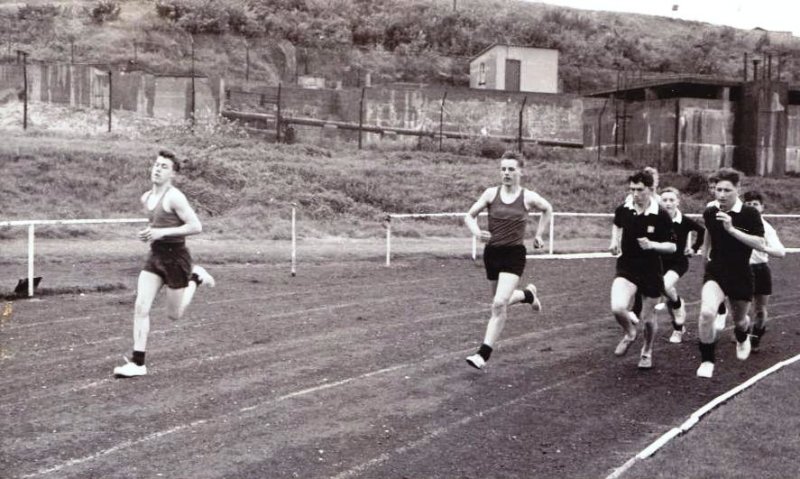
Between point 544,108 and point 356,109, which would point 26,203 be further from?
point 544,108

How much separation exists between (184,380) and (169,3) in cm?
6702

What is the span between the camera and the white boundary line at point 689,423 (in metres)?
6.09

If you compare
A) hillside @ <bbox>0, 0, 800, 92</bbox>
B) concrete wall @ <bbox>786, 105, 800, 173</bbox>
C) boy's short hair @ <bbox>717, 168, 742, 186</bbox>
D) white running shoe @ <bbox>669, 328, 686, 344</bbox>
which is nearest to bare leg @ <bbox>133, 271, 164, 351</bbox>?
boy's short hair @ <bbox>717, 168, 742, 186</bbox>

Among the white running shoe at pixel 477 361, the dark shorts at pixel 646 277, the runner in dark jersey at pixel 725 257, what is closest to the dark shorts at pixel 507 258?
the white running shoe at pixel 477 361

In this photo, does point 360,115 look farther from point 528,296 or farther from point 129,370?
point 129,370

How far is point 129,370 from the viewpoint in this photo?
8.44 meters

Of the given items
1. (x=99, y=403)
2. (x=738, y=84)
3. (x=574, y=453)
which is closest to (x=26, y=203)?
(x=99, y=403)

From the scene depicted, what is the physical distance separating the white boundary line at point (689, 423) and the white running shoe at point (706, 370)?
14.3 inches

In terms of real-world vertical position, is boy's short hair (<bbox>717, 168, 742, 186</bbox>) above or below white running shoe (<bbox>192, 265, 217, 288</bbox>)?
above

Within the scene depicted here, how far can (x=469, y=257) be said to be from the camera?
22.4 m

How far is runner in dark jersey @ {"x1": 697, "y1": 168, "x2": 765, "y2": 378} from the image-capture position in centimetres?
903

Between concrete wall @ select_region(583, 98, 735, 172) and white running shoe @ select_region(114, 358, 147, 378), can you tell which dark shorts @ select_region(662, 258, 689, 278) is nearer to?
white running shoe @ select_region(114, 358, 147, 378)

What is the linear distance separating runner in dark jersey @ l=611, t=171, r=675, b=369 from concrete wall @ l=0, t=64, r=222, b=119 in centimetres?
3604

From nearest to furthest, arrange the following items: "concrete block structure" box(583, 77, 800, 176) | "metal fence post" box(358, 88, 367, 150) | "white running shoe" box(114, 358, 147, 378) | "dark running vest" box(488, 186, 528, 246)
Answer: "white running shoe" box(114, 358, 147, 378) → "dark running vest" box(488, 186, 528, 246) → "metal fence post" box(358, 88, 367, 150) → "concrete block structure" box(583, 77, 800, 176)
